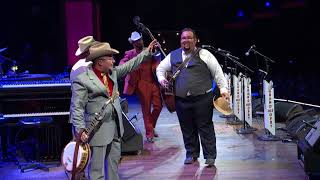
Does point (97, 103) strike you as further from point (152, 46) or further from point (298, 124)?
point (298, 124)

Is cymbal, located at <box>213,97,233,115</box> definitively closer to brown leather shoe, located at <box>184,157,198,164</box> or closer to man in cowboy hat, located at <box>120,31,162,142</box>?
brown leather shoe, located at <box>184,157,198,164</box>

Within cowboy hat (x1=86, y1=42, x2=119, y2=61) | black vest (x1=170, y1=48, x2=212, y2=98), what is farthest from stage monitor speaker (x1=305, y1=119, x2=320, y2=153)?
cowboy hat (x1=86, y1=42, x2=119, y2=61)

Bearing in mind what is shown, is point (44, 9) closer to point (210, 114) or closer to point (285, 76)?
point (285, 76)

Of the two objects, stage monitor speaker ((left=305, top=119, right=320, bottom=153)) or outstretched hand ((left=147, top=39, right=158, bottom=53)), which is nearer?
outstretched hand ((left=147, top=39, right=158, bottom=53))

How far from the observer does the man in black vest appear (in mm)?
Answer: 6359

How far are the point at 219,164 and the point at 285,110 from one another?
2916mm

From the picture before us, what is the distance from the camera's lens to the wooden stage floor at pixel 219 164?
20.3 feet

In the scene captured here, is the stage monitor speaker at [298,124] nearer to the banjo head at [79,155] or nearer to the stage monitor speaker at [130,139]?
the stage monitor speaker at [130,139]

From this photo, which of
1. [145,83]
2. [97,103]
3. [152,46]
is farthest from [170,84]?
[97,103]

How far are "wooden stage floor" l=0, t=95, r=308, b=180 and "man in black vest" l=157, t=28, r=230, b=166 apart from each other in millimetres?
353

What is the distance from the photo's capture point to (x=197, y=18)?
672 inches

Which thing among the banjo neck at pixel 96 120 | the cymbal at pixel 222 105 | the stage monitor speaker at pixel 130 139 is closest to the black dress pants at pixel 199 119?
the cymbal at pixel 222 105

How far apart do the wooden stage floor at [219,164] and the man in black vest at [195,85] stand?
35cm

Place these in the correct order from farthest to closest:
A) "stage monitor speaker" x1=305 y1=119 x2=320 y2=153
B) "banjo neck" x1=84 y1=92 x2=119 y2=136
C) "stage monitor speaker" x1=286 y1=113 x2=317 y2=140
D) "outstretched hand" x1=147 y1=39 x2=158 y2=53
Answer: "stage monitor speaker" x1=286 y1=113 x2=317 y2=140, "stage monitor speaker" x1=305 y1=119 x2=320 y2=153, "outstretched hand" x1=147 y1=39 x2=158 y2=53, "banjo neck" x1=84 y1=92 x2=119 y2=136
